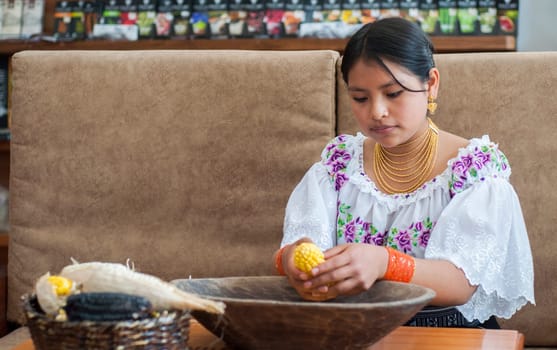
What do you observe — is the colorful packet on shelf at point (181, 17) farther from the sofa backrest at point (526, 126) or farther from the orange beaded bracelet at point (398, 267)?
the orange beaded bracelet at point (398, 267)

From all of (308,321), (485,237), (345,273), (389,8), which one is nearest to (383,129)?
(485,237)

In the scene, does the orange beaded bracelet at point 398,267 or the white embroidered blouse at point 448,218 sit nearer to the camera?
the orange beaded bracelet at point 398,267

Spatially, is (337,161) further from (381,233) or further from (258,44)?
(258,44)

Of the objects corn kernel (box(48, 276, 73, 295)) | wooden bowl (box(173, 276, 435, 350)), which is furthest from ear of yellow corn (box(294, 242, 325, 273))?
corn kernel (box(48, 276, 73, 295))

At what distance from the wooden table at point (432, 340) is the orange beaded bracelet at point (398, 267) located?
0.08 m

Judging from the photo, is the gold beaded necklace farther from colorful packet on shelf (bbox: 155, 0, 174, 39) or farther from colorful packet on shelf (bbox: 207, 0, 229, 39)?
colorful packet on shelf (bbox: 155, 0, 174, 39)

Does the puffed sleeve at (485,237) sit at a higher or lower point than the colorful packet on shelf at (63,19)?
lower

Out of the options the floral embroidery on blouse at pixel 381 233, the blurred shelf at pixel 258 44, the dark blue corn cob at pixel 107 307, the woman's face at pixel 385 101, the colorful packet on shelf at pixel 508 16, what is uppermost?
the colorful packet on shelf at pixel 508 16

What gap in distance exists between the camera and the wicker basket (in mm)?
865

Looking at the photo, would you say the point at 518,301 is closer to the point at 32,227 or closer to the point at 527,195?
the point at 527,195

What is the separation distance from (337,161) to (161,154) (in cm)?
49

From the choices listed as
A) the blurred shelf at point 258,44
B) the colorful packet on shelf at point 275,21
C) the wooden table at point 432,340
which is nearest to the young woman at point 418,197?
the wooden table at point 432,340

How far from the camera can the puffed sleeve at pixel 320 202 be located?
1669mm

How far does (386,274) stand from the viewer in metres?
1.26
